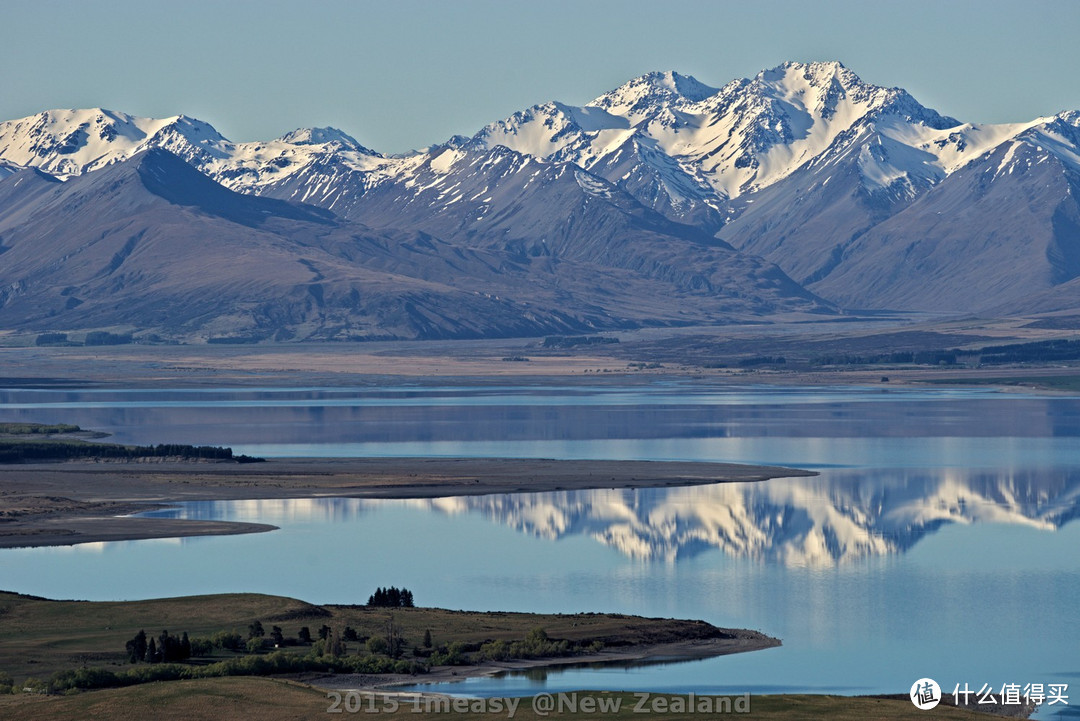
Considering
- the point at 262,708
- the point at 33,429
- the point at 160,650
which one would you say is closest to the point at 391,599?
the point at 160,650

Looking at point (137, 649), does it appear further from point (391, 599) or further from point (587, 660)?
point (587, 660)

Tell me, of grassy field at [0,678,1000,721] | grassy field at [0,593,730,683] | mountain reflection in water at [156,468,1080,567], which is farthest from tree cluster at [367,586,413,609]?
mountain reflection in water at [156,468,1080,567]

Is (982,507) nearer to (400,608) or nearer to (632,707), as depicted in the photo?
(400,608)

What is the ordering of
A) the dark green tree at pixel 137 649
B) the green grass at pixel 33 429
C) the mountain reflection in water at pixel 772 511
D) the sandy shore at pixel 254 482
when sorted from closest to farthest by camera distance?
the dark green tree at pixel 137 649
the mountain reflection in water at pixel 772 511
the sandy shore at pixel 254 482
the green grass at pixel 33 429

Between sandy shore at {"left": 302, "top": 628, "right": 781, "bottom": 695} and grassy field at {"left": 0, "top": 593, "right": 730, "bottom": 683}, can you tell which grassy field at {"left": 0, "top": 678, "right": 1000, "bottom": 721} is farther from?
grassy field at {"left": 0, "top": 593, "right": 730, "bottom": 683}

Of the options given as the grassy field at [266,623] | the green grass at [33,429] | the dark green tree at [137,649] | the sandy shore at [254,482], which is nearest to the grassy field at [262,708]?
the dark green tree at [137,649]

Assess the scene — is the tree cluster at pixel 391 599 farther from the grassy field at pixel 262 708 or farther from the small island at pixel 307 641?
the grassy field at pixel 262 708
